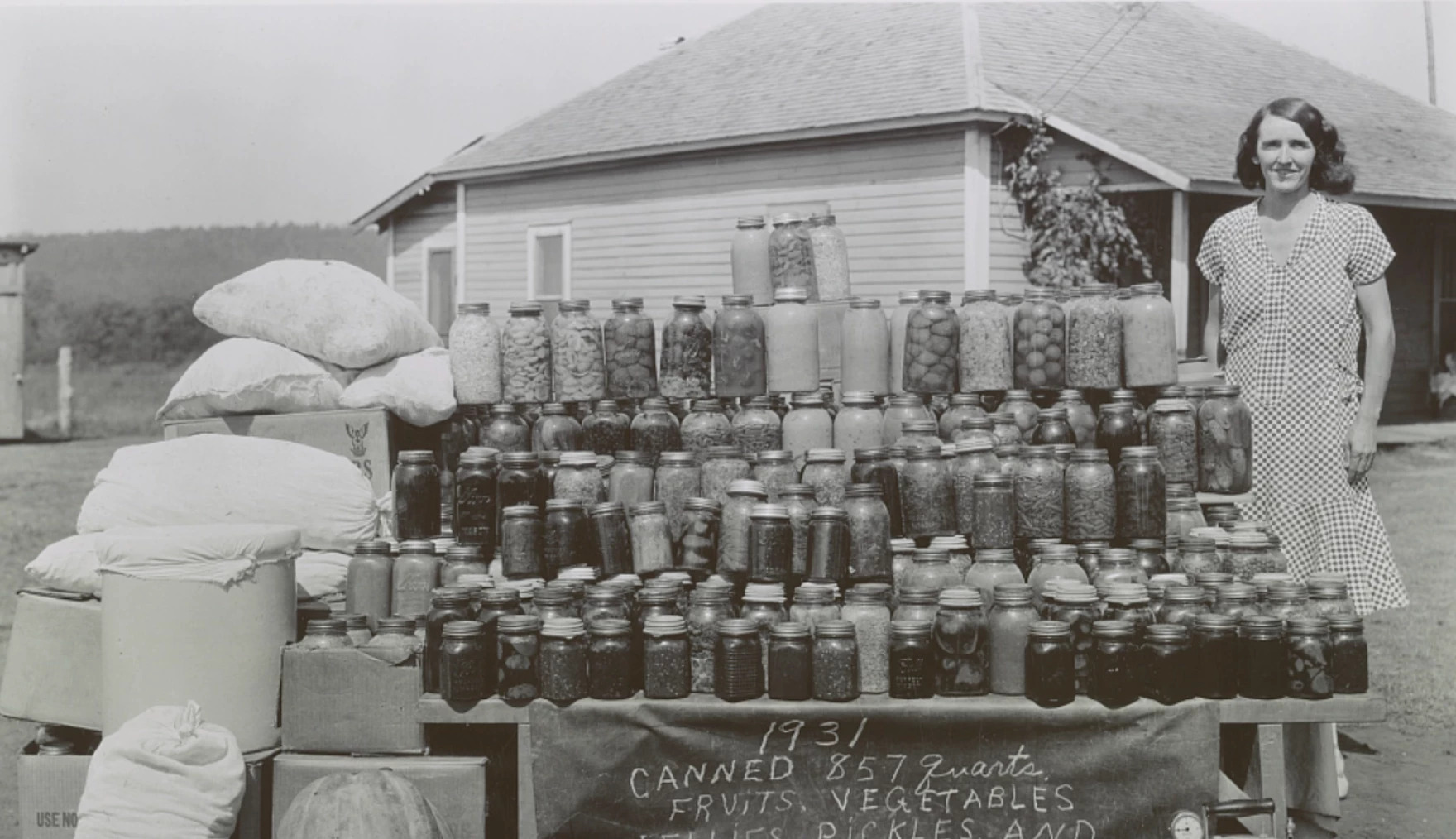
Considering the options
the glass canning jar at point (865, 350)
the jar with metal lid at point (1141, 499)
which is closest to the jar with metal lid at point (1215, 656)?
the jar with metal lid at point (1141, 499)

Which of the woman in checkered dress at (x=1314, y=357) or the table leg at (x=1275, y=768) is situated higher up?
the woman in checkered dress at (x=1314, y=357)

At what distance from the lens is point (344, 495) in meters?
4.64

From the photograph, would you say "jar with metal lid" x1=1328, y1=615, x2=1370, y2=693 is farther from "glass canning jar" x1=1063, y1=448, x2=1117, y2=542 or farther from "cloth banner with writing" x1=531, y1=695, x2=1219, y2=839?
"glass canning jar" x1=1063, y1=448, x2=1117, y2=542

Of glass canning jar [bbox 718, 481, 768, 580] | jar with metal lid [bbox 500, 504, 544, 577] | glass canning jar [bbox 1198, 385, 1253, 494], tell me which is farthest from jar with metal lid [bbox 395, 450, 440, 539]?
glass canning jar [bbox 1198, 385, 1253, 494]

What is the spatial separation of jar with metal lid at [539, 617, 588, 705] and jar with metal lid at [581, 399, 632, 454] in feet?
3.41

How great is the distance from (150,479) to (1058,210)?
27.7 feet

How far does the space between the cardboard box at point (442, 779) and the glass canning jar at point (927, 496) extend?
4.58ft

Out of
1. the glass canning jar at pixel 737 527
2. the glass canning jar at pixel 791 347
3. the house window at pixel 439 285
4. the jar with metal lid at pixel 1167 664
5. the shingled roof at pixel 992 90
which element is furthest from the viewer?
the house window at pixel 439 285

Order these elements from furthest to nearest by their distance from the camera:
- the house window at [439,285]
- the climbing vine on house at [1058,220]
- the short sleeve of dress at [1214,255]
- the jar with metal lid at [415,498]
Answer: the house window at [439,285] → the climbing vine on house at [1058,220] → the short sleeve of dress at [1214,255] → the jar with metal lid at [415,498]

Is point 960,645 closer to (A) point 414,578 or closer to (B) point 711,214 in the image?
(A) point 414,578

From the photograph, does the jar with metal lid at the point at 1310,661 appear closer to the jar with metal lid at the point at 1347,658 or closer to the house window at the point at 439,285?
the jar with metal lid at the point at 1347,658

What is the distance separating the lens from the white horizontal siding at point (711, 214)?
11.7 m

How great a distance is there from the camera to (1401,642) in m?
7.16

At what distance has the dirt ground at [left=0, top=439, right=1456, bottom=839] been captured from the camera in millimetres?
4959
